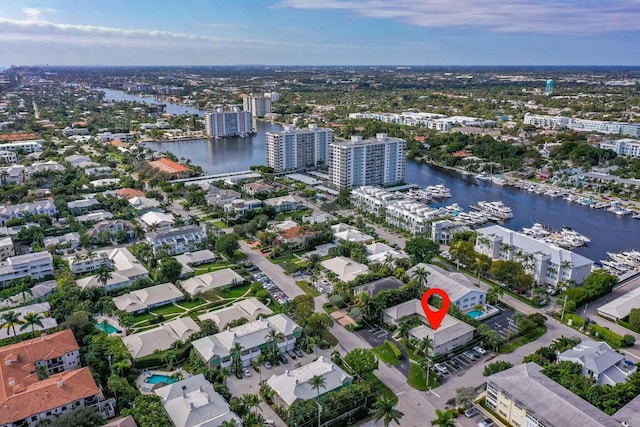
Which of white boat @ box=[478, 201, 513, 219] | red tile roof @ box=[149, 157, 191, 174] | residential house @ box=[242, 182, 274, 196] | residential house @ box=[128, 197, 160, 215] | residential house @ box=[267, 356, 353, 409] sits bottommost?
residential house @ box=[267, 356, 353, 409]

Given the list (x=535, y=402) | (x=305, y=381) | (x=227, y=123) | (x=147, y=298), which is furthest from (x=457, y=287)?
(x=227, y=123)

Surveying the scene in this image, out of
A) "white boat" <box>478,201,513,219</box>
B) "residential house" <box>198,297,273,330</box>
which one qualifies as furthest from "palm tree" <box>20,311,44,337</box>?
"white boat" <box>478,201,513,219</box>

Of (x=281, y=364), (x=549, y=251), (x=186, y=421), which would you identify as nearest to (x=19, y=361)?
(x=186, y=421)

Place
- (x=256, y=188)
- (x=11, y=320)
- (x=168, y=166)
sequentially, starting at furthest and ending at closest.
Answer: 1. (x=168, y=166)
2. (x=256, y=188)
3. (x=11, y=320)

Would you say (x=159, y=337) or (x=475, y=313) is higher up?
(x=159, y=337)

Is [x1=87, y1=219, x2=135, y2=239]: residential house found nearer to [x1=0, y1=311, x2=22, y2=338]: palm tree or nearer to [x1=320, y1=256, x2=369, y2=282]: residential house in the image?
[x1=0, y1=311, x2=22, y2=338]: palm tree

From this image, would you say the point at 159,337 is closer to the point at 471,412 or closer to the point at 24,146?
the point at 471,412

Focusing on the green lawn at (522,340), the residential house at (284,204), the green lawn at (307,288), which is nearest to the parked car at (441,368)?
the green lawn at (522,340)
